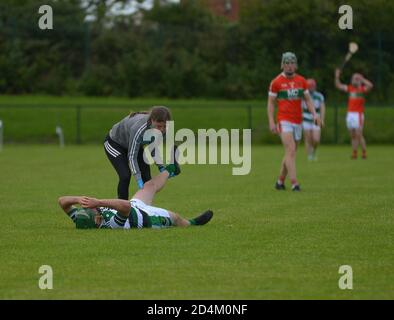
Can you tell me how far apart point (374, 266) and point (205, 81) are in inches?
1459

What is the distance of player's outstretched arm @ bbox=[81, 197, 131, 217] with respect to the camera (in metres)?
10.8

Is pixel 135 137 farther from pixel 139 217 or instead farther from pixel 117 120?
pixel 117 120

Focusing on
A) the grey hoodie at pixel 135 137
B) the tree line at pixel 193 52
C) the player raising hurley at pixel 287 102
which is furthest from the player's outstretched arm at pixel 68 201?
the tree line at pixel 193 52

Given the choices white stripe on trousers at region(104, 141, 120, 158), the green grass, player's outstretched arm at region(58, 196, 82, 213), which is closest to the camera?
the green grass

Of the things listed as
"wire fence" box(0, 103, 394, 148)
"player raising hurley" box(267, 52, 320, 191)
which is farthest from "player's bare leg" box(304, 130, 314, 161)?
"wire fence" box(0, 103, 394, 148)

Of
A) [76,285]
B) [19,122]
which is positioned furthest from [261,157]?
[76,285]

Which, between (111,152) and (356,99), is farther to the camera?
(356,99)

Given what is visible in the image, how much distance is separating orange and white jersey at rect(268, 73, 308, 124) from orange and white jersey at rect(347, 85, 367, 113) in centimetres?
1168

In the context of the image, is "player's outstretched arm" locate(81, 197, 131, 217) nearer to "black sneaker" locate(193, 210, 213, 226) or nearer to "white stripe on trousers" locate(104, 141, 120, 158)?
"black sneaker" locate(193, 210, 213, 226)

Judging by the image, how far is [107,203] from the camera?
10828 millimetres

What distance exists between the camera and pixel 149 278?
8.21 meters

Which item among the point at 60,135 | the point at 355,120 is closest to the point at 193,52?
the point at 60,135

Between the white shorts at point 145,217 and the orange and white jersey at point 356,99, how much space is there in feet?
58.6

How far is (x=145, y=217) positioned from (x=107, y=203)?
2.09ft
